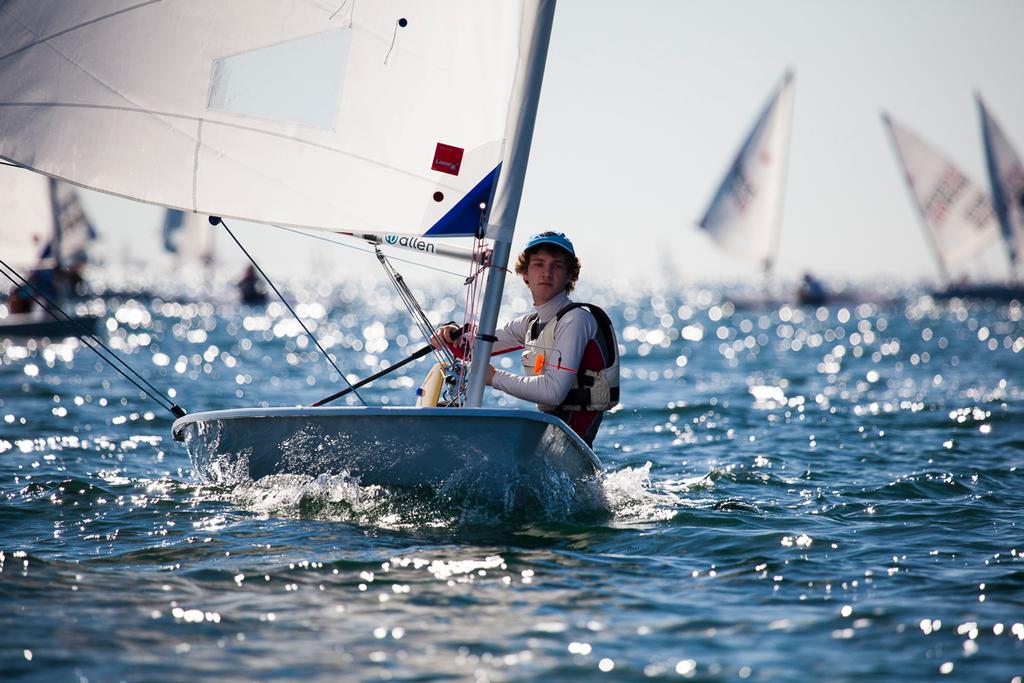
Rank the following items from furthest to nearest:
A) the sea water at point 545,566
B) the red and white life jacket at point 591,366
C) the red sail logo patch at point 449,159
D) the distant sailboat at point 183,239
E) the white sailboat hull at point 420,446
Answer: the distant sailboat at point 183,239
the red and white life jacket at point 591,366
the red sail logo patch at point 449,159
the white sailboat hull at point 420,446
the sea water at point 545,566

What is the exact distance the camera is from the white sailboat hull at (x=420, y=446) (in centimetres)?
601

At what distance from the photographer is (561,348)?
6.48 meters

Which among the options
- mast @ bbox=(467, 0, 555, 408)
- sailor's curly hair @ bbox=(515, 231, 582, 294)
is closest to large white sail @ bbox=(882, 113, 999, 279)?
sailor's curly hair @ bbox=(515, 231, 582, 294)

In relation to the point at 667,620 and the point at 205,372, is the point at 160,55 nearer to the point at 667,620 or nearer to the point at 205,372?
the point at 667,620

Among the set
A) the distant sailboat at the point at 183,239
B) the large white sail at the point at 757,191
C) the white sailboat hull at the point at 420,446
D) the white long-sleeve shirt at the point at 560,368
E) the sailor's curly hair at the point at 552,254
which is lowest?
the white sailboat hull at the point at 420,446

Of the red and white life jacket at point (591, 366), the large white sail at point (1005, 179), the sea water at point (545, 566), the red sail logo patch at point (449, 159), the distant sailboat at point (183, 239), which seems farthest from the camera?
the distant sailboat at point (183, 239)

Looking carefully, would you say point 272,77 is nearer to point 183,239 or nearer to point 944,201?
point 944,201

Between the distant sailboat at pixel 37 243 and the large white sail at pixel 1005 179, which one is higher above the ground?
the large white sail at pixel 1005 179

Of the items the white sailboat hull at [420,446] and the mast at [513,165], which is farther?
the mast at [513,165]

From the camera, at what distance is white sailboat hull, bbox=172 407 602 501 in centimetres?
601

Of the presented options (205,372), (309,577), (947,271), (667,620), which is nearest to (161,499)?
(309,577)

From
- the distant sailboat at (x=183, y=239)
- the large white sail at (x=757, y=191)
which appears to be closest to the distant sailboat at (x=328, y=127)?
the large white sail at (x=757, y=191)

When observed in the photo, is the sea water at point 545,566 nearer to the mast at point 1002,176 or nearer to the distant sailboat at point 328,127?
the distant sailboat at point 328,127

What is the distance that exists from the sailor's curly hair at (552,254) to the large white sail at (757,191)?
1577 inches
